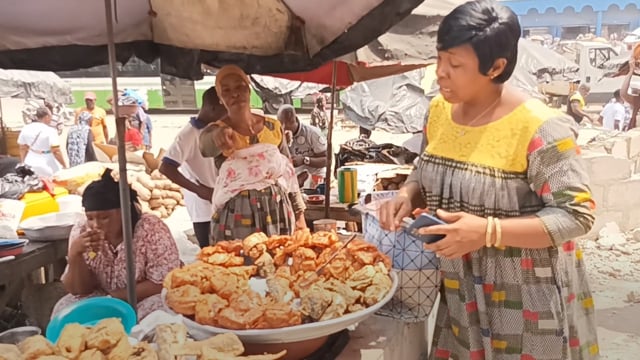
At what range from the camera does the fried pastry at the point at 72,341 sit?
1.07m

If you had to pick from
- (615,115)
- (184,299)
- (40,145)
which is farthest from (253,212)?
(615,115)

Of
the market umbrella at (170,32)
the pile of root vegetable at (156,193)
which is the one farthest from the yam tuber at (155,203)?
the market umbrella at (170,32)

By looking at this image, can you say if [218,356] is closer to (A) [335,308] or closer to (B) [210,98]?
(A) [335,308]

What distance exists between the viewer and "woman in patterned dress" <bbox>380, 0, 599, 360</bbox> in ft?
4.61

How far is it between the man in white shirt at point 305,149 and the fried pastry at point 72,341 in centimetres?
416

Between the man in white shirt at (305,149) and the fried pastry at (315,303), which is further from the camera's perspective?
the man in white shirt at (305,149)

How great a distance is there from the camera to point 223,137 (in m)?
2.94

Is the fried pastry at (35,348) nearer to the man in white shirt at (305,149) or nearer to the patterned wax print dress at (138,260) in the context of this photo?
the patterned wax print dress at (138,260)

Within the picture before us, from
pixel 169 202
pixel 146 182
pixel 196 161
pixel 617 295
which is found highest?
pixel 196 161

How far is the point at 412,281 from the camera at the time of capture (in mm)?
1637

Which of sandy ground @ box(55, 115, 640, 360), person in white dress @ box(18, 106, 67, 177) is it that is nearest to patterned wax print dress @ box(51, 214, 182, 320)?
sandy ground @ box(55, 115, 640, 360)

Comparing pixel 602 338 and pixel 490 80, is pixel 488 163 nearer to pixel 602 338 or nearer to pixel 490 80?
pixel 490 80

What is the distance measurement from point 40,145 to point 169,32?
5.10 meters

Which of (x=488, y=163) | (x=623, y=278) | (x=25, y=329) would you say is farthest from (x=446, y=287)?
(x=623, y=278)
